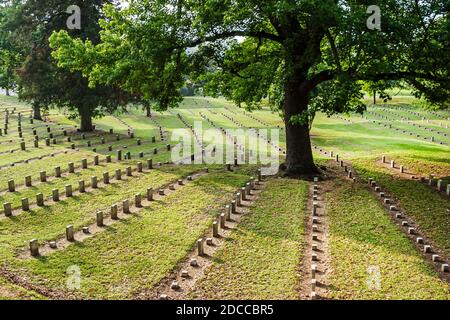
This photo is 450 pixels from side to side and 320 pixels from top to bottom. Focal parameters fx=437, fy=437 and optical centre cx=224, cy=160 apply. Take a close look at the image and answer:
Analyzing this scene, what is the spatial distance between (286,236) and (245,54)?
398 inches

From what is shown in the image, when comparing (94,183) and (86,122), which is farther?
(86,122)

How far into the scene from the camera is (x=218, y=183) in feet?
58.4

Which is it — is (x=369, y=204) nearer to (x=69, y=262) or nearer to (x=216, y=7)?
(x=216, y=7)

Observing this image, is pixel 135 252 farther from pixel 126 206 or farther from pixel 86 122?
pixel 86 122

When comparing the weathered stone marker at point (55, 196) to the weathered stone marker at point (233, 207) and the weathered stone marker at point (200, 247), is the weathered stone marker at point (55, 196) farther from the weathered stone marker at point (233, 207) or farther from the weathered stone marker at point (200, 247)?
the weathered stone marker at point (200, 247)

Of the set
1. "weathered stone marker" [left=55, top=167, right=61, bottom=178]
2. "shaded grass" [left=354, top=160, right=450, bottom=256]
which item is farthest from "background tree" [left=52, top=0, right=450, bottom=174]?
"weathered stone marker" [left=55, top=167, right=61, bottom=178]

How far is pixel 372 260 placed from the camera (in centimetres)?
1057

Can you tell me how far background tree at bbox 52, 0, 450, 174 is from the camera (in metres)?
13.6

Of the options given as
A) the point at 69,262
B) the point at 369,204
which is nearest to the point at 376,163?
the point at 369,204

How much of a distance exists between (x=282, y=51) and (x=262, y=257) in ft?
29.0

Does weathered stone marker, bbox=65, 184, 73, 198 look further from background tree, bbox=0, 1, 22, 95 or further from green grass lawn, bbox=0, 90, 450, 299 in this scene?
background tree, bbox=0, 1, 22, 95

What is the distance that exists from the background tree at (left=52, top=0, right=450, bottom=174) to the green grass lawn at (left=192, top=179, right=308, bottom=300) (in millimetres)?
3606

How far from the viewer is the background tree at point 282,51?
13617 millimetres

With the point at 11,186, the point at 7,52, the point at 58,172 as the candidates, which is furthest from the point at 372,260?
the point at 7,52
